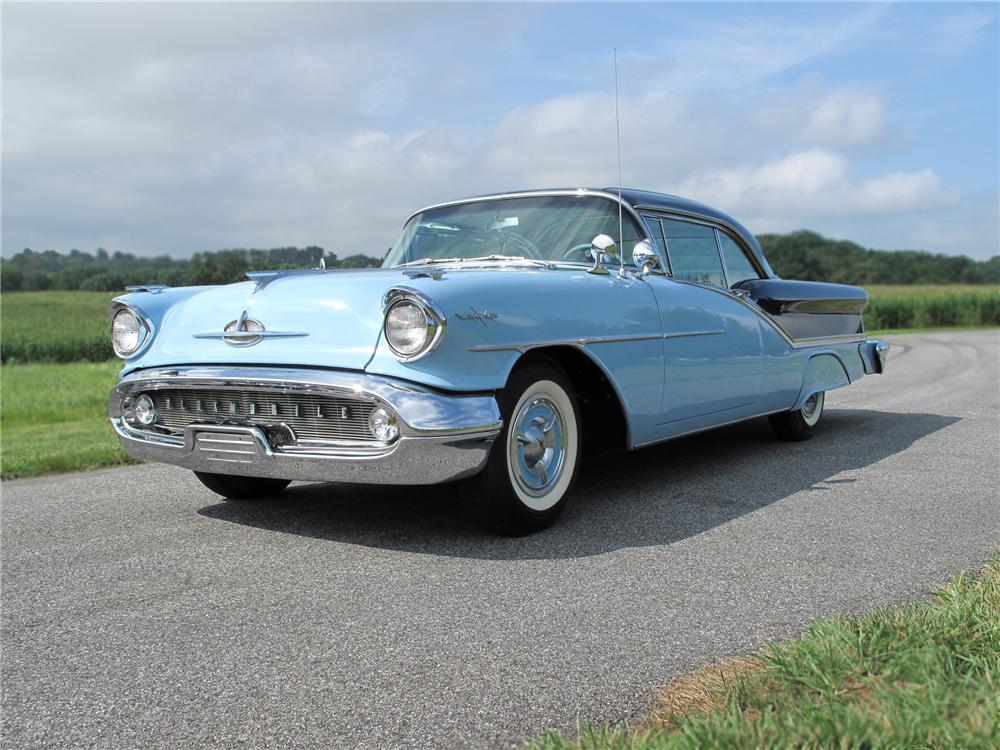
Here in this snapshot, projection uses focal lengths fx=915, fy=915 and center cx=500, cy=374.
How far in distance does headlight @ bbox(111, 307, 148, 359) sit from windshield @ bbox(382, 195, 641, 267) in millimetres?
1541

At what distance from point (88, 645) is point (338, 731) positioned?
3.35ft

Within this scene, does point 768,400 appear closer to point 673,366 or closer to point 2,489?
point 673,366

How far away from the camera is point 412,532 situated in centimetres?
379

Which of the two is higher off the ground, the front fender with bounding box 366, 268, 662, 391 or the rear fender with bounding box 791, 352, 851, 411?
the front fender with bounding box 366, 268, 662, 391

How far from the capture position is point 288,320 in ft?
11.9

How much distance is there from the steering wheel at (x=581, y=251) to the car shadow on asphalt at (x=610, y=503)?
3.85 feet

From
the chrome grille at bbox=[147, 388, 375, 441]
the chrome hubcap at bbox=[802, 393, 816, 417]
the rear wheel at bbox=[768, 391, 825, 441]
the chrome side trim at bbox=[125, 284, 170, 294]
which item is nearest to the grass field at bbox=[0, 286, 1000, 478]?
the chrome side trim at bbox=[125, 284, 170, 294]

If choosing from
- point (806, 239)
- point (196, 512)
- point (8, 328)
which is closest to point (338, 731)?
point (196, 512)

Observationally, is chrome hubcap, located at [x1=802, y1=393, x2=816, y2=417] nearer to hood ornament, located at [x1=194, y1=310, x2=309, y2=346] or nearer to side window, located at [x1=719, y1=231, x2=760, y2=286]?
side window, located at [x1=719, y1=231, x2=760, y2=286]

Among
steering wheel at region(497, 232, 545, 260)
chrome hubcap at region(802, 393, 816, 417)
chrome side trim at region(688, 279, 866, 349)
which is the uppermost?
steering wheel at region(497, 232, 545, 260)

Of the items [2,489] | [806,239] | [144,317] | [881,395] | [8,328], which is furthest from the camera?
[806,239]

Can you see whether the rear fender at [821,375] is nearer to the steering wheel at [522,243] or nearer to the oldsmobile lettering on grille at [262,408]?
the steering wheel at [522,243]

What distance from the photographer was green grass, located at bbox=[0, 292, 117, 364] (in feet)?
76.5

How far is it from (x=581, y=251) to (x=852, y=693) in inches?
115
